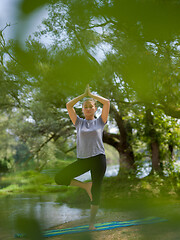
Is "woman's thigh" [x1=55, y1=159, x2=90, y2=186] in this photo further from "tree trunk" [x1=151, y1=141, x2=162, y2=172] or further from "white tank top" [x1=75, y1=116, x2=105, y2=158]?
"tree trunk" [x1=151, y1=141, x2=162, y2=172]

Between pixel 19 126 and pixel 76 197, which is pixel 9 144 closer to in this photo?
pixel 19 126

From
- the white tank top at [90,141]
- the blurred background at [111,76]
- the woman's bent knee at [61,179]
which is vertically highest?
the blurred background at [111,76]

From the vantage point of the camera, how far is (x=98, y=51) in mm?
4551

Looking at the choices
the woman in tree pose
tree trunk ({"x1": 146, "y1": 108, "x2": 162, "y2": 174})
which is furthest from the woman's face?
tree trunk ({"x1": 146, "y1": 108, "x2": 162, "y2": 174})

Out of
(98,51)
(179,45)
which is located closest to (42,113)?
(98,51)

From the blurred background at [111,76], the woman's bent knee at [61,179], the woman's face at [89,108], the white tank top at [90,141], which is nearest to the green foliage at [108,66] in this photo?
the blurred background at [111,76]

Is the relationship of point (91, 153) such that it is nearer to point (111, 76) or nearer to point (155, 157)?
point (111, 76)

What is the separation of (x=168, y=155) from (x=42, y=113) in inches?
117

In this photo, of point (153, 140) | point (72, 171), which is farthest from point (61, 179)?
point (153, 140)

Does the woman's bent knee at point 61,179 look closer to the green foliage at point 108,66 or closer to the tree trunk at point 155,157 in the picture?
the green foliage at point 108,66

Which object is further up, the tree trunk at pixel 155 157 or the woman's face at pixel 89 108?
the woman's face at pixel 89 108

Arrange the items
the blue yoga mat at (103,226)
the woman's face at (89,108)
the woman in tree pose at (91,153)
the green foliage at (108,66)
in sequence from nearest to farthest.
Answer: the woman in tree pose at (91,153) → the woman's face at (89,108) → the blue yoga mat at (103,226) → the green foliage at (108,66)

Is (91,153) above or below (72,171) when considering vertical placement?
above

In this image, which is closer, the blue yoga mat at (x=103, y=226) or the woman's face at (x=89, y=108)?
the woman's face at (x=89, y=108)
